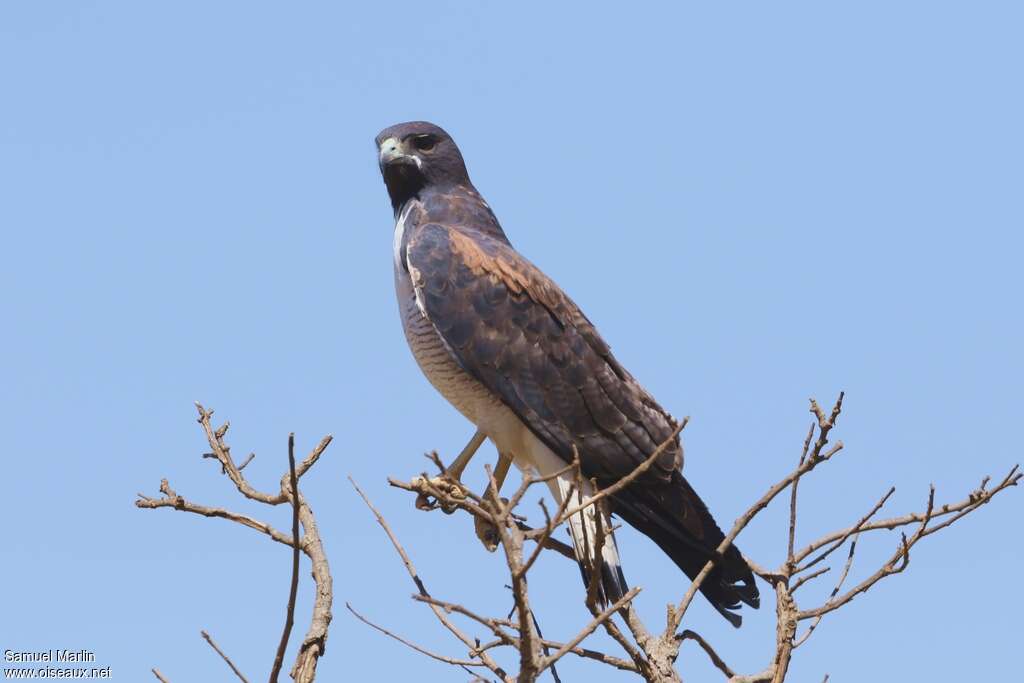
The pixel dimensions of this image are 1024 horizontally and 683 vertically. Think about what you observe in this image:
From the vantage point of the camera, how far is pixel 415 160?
25.8ft

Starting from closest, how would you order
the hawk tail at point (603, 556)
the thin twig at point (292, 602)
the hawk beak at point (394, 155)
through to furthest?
the thin twig at point (292, 602), the hawk tail at point (603, 556), the hawk beak at point (394, 155)

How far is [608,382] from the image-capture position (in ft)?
23.0

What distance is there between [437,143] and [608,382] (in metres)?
1.90

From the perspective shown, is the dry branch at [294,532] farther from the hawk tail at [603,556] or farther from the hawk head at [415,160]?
the hawk head at [415,160]

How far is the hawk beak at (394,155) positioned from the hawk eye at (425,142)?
0.09 metres

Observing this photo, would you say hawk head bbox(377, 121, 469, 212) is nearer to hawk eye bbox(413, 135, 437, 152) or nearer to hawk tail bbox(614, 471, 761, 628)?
hawk eye bbox(413, 135, 437, 152)

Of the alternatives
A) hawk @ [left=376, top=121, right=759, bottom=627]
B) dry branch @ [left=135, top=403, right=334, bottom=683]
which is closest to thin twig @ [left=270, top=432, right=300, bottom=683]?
dry branch @ [left=135, top=403, right=334, bottom=683]

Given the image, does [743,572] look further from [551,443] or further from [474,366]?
[474,366]

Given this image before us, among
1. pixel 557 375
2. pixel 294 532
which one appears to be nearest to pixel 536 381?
pixel 557 375

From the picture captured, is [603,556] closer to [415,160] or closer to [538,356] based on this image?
[538,356]

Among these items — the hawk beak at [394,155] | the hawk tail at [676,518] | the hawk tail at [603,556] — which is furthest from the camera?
the hawk beak at [394,155]

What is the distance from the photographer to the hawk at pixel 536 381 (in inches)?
261

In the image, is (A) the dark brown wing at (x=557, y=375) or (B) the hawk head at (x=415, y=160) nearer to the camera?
(A) the dark brown wing at (x=557, y=375)

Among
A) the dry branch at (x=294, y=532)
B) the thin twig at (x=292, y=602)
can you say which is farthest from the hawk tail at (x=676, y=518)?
the thin twig at (x=292, y=602)
